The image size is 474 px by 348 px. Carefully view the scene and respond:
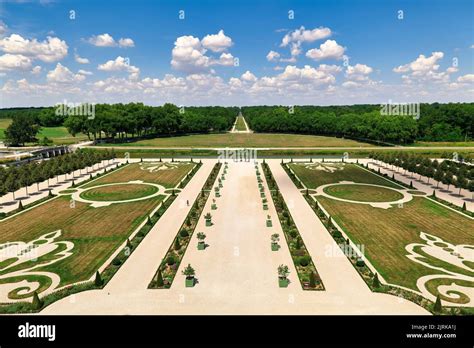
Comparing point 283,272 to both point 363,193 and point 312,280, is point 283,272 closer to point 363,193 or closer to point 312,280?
point 312,280

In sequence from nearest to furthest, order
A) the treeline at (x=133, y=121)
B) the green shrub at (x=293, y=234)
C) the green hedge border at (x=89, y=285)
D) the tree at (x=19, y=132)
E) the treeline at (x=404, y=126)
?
the green hedge border at (x=89, y=285) → the green shrub at (x=293, y=234) → the tree at (x=19, y=132) → the treeline at (x=133, y=121) → the treeline at (x=404, y=126)

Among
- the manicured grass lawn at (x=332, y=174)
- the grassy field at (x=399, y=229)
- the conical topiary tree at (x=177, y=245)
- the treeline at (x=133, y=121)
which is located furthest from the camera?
the treeline at (x=133, y=121)

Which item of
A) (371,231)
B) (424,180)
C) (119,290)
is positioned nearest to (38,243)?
(119,290)

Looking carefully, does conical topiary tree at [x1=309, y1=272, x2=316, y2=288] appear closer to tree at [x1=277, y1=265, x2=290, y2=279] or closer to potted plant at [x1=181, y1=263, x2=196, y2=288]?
tree at [x1=277, y1=265, x2=290, y2=279]

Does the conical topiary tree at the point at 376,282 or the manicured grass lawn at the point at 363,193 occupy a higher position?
the manicured grass lawn at the point at 363,193

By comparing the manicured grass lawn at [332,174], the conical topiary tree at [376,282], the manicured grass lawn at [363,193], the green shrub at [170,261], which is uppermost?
the manicured grass lawn at [332,174]

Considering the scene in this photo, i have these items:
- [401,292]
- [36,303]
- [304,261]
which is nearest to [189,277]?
[304,261]

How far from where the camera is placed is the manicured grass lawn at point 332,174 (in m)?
72.4

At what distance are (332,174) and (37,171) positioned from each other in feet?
202

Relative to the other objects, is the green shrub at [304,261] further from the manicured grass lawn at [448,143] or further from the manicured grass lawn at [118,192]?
the manicured grass lawn at [448,143]

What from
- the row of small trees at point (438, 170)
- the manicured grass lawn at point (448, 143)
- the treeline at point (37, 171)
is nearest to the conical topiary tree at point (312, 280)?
the row of small trees at point (438, 170)

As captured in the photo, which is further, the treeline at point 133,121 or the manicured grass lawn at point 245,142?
the manicured grass lawn at point 245,142

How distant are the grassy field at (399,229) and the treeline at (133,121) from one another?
105591 millimetres
